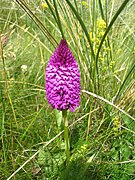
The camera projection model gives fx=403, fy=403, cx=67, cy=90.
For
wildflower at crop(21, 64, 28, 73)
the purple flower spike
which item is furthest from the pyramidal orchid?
wildflower at crop(21, 64, 28, 73)

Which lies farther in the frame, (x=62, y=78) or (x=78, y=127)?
(x=78, y=127)

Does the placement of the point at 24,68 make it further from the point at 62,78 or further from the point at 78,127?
the point at 62,78

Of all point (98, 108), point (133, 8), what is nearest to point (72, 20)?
point (98, 108)

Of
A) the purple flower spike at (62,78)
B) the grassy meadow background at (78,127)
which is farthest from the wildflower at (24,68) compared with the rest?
the purple flower spike at (62,78)

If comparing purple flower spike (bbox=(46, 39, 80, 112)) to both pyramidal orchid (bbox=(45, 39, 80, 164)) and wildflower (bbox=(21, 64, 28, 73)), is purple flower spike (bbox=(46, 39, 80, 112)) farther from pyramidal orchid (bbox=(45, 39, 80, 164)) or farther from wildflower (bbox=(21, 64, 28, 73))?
wildflower (bbox=(21, 64, 28, 73))

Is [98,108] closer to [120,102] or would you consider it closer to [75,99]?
[120,102]

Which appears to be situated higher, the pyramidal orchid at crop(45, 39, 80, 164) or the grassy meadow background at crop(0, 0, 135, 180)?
the pyramidal orchid at crop(45, 39, 80, 164)

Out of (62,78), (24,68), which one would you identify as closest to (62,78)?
(62,78)

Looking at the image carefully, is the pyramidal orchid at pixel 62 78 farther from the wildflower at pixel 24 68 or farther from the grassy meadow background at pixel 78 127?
the wildflower at pixel 24 68
